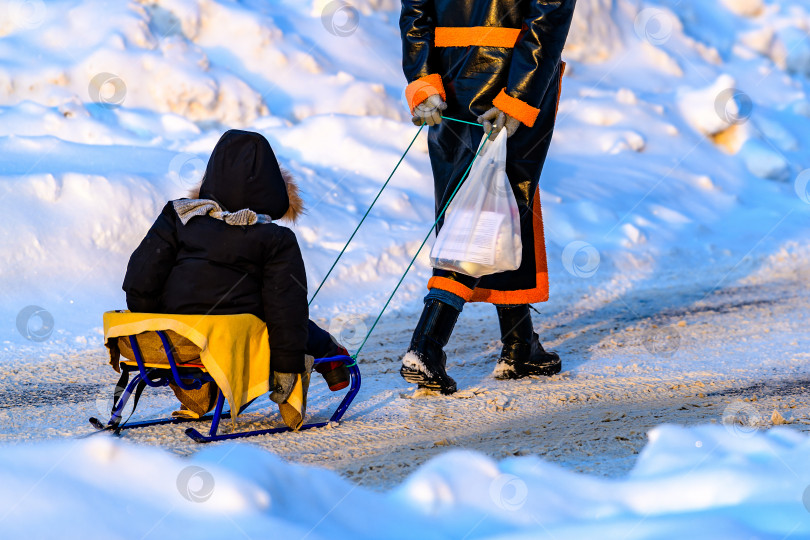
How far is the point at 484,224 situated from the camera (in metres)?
3.69

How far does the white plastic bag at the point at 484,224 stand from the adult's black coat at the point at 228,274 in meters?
0.82

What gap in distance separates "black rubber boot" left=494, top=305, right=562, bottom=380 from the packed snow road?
8 centimetres

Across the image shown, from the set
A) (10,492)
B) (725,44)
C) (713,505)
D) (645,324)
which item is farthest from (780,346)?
(725,44)

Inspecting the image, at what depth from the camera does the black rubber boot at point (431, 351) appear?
3.70 metres

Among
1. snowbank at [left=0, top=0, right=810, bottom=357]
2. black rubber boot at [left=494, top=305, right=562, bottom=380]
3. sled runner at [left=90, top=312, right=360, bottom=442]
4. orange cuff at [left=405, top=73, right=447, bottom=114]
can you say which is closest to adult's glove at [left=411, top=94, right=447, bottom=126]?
orange cuff at [left=405, top=73, right=447, bottom=114]

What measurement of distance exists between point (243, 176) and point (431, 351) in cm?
110

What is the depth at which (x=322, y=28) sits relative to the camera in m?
9.67

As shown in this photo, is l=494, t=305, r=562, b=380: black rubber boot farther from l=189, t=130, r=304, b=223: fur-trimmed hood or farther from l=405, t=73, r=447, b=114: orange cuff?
l=189, t=130, r=304, b=223: fur-trimmed hood

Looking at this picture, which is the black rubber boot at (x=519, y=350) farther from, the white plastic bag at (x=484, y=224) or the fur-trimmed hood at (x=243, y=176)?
the fur-trimmed hood at (x=243, y=176)

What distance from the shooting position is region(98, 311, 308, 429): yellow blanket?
2.91 metres

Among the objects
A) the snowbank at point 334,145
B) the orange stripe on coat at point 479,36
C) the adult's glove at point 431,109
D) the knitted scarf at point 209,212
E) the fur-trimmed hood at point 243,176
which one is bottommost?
the snowbank at point 334,145

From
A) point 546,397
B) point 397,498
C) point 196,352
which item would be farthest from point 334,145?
point 397,498

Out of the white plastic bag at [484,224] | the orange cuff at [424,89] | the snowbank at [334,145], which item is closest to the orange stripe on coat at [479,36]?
the orange cuff at [424,89]

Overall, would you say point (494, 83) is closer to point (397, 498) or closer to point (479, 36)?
point (479, 36)
